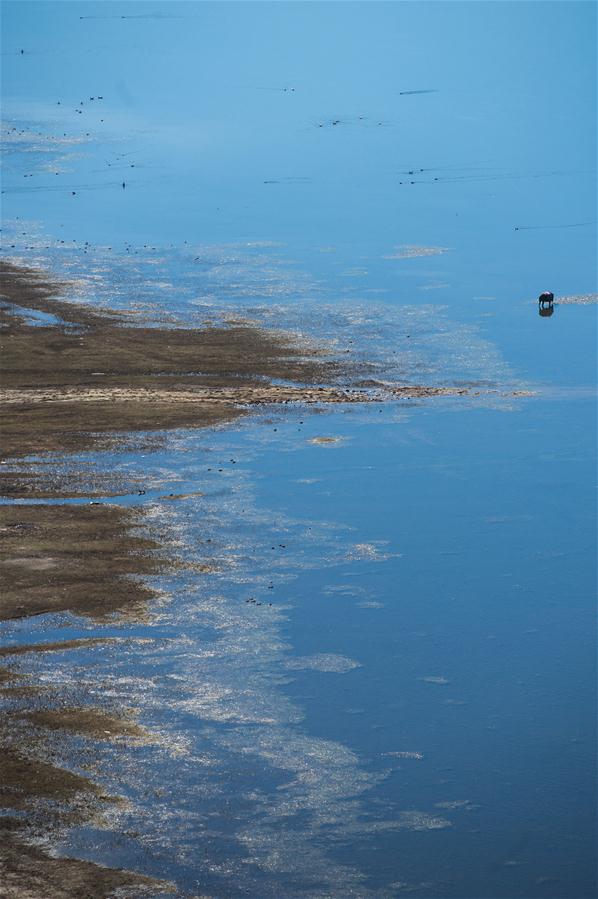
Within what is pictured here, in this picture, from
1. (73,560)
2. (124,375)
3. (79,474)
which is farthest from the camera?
(124,375)

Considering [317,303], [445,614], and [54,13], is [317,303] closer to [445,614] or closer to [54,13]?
[445,614]

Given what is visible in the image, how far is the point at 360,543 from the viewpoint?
23469 mm

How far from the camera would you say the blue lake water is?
50.0ft

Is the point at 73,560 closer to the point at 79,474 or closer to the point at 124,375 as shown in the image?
the point at 79,474

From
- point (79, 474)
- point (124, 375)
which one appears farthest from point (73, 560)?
point (124, 375)

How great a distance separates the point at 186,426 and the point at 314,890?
16209mm

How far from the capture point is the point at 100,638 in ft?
63.4

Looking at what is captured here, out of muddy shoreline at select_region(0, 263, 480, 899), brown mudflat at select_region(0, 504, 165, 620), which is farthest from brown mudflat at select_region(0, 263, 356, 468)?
brown mudflat at select_region(0, 504, 165, 620)

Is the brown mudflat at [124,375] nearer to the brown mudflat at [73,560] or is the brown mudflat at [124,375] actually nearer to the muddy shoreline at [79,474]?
the muddy shoreline at [79,474]

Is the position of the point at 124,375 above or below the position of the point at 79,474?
above

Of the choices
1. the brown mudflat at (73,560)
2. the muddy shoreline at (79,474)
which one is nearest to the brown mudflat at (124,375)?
the muddy shoreline at (79,474)

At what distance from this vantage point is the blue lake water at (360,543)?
1523 cm

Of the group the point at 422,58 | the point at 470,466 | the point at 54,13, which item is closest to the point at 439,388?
the point at 470,466

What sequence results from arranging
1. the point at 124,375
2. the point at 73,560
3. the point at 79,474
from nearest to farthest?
the point at 73,560, the point at 79,474, the point at 124,375
